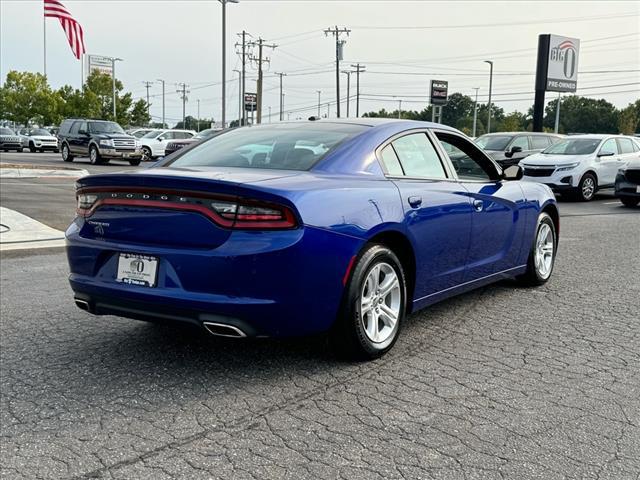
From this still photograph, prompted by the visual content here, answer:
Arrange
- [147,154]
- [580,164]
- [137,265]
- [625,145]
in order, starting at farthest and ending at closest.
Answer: [147,154]
[625,145]
[580,164]
[137,265]

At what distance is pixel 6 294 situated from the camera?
5910mm

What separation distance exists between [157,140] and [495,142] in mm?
18676

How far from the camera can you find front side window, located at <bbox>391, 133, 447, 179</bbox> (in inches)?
180

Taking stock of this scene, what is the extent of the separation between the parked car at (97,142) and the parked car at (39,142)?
14.6m

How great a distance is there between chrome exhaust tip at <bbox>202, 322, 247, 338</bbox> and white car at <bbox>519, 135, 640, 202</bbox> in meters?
14.0

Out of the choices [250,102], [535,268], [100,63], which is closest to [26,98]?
[100,63]

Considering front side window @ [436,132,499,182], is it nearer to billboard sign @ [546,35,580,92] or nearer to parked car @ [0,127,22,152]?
billboard sign @ [546,35,580,92]

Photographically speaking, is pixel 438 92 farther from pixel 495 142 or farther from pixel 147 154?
pixel 495 142

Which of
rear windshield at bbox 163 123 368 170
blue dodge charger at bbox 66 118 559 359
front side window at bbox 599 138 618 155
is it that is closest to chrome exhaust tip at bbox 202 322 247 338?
blue dodge charger at bbox 66 118 559 359

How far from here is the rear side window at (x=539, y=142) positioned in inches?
797

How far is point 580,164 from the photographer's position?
16.5 m

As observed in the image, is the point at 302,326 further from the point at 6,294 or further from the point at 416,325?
the point at 6,294

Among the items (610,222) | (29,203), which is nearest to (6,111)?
(29,203)

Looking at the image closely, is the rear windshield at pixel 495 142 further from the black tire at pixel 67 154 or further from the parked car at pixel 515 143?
the black tire at pixel 67 154
